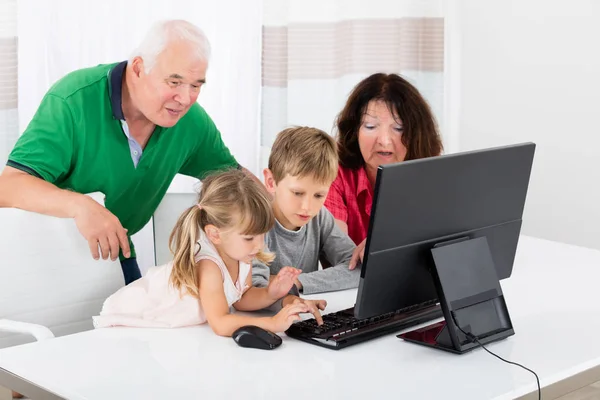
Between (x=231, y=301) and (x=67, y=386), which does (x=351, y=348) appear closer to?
(x=231, y=301)

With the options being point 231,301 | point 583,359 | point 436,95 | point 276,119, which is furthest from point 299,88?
point 583,359

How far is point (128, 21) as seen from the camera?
2936mm

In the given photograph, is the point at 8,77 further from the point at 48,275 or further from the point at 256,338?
the point at 256,338

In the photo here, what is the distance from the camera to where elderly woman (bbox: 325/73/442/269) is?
2473 mm

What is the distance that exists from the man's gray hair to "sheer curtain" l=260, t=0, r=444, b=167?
108cm

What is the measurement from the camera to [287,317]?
1581mm

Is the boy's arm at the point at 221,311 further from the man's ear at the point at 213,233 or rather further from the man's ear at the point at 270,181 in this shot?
the man's ear at the point at 270,181

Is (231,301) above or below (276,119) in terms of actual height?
below

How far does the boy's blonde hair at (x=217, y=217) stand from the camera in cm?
167

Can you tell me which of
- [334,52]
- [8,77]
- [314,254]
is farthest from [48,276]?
[334,52]

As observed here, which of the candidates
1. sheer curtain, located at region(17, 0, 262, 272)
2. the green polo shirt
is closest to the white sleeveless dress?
the green polo shirt

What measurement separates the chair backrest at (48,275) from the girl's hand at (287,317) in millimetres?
635

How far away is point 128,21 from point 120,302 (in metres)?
→ 1.50

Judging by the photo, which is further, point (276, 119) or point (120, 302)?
point (276, 119)
